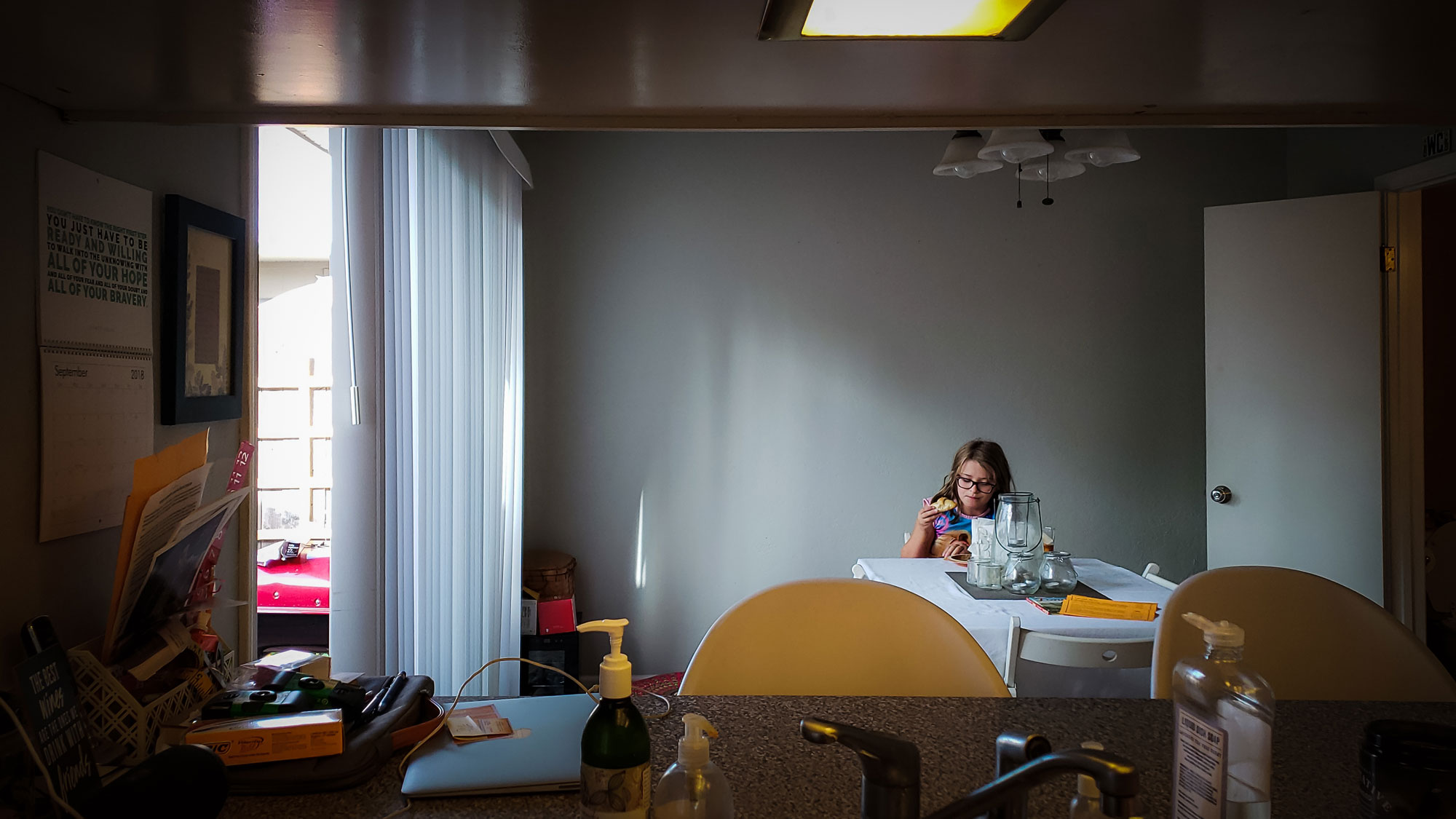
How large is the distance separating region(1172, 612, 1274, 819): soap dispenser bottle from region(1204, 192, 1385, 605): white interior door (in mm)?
2713

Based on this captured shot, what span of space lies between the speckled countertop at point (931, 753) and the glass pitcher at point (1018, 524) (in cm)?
125

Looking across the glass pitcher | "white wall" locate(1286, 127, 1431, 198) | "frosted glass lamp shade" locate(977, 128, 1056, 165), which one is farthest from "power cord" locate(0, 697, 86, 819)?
"white wall" locate(1286, 127, 1431, 198)

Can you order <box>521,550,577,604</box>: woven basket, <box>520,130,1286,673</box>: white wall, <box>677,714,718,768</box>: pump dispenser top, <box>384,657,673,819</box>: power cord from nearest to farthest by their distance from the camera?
<box>677,714,718,768</box>: pump dispenser top
<box>384,657,673,819</box>: power cord
<box>521,550,577,604</box>: woven basket
<box>520,130,1286,673</box>: white wall

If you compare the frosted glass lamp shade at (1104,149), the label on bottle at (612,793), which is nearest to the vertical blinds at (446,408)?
the label on bottle at (612,793)

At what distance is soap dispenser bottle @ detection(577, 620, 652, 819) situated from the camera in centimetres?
71

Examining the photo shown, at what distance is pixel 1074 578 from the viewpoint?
2463mm

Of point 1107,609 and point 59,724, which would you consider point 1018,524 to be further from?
point 59,724

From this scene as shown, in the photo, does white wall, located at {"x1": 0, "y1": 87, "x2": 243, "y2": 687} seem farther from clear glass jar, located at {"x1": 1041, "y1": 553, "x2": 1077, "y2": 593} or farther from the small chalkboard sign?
clear glass jar, located at {"x1": 1041, "y1": 553, "x2": 1077, "y2": 593}

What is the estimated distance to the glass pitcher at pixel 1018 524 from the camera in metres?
2.39

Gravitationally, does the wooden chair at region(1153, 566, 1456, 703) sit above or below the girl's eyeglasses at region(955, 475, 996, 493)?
below

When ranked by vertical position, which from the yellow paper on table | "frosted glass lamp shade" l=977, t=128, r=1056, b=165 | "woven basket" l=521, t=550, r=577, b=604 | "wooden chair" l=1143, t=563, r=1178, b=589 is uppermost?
"frosted glass lamp shade" l=977, t=128, r=1056, b=165

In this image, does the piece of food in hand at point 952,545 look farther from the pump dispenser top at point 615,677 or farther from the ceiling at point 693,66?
the pump dispenser top at point 615,677

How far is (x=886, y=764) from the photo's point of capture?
606 millimetres

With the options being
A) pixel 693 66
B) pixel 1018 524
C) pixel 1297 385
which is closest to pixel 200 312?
pixel 693 66
